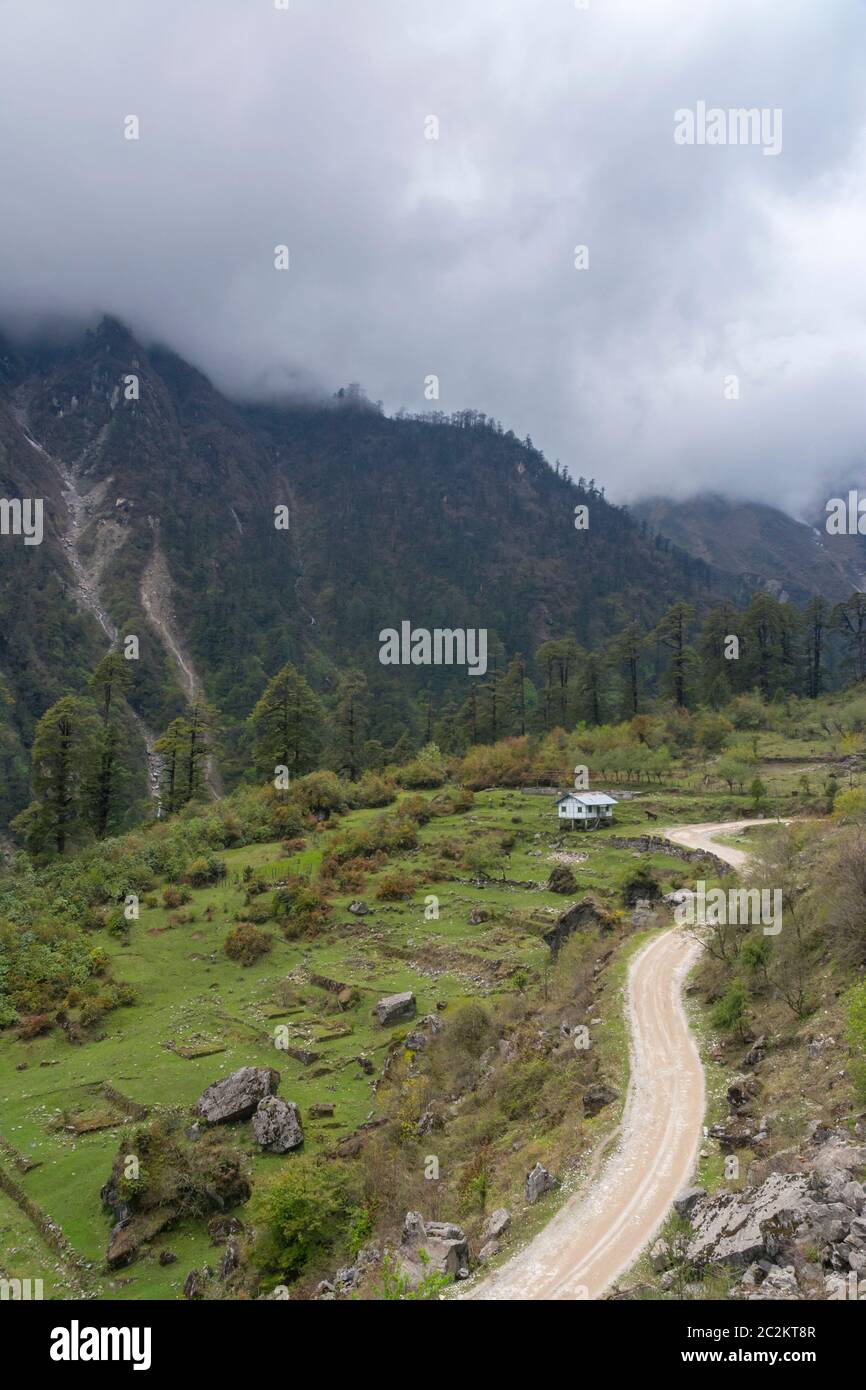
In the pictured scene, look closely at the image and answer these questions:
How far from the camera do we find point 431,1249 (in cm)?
1405

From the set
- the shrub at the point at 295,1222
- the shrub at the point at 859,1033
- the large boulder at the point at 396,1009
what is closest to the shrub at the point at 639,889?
the large boulder at the point at 396,1009

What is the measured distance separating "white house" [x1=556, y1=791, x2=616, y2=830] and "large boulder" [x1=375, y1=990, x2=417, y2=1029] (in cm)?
2438

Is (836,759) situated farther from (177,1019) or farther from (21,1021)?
(21,1021)

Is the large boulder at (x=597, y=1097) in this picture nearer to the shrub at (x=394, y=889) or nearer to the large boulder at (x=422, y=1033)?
the large boulder at (x=422, y=1033)

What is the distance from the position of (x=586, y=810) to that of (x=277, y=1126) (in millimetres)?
33197

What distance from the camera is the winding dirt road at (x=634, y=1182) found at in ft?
41.0

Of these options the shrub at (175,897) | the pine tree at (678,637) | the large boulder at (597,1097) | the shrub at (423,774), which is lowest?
the large boulder at (597,1097)

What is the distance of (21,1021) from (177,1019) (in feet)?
20.6

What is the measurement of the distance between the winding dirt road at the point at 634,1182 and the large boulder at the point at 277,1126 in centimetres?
929

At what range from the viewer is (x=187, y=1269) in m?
16.9

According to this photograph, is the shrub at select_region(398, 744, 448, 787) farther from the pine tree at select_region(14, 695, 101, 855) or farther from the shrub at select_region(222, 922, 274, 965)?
the shrub at select_region(222, 922, 274, 965)

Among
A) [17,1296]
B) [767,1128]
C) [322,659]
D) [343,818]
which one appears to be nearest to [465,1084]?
[767,1128]

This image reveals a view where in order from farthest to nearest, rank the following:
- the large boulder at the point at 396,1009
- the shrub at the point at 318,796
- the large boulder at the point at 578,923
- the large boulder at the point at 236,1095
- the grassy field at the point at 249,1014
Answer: the shrub at the point at 318,796 < the large boulder at the point at 578,923 < the large boulder at the point at 396,1009 < the large boulder at the point at 236,1095 < the grassy field at the point at 249,1014

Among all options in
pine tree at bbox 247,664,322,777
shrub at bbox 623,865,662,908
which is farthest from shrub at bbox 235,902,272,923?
pine tree at bbox 247,664,322,777
